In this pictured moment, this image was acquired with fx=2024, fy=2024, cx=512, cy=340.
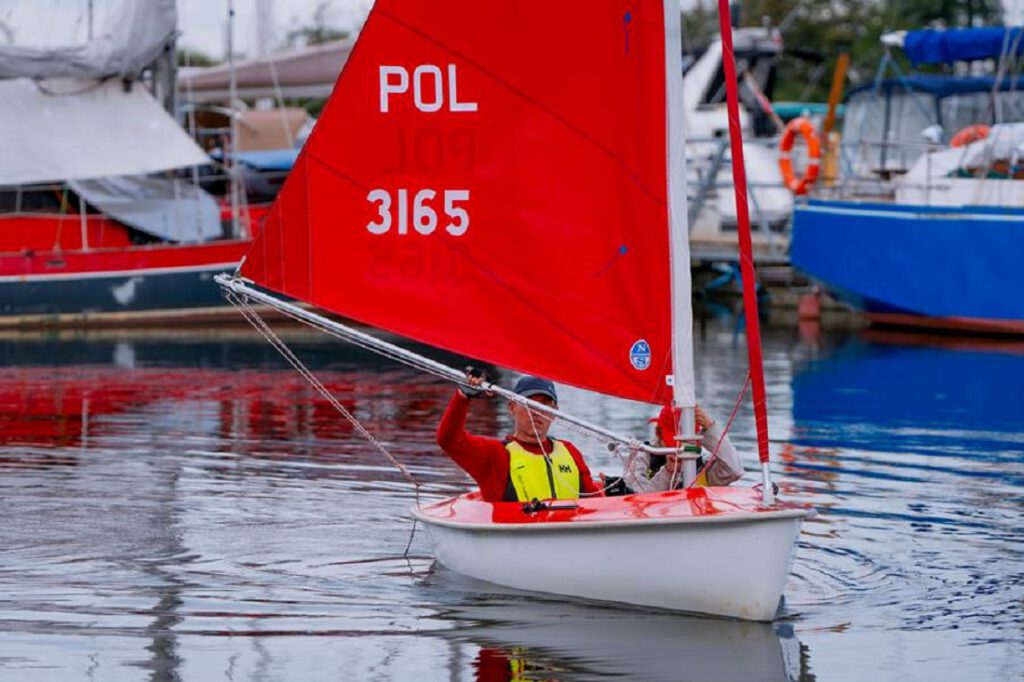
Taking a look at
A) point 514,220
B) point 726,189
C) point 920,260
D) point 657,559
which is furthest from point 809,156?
point 657,559

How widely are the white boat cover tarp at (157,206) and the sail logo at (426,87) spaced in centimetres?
2218

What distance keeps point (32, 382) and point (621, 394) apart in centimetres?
1418

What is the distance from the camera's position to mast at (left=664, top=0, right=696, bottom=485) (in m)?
10.8

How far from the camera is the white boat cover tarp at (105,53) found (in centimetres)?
3195

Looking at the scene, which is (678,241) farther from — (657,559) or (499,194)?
(657,559)

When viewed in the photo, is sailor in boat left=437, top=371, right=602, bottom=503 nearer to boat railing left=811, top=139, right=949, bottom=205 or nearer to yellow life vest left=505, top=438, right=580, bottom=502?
yellow life vest left=505, top=438, right=580, bottom=502

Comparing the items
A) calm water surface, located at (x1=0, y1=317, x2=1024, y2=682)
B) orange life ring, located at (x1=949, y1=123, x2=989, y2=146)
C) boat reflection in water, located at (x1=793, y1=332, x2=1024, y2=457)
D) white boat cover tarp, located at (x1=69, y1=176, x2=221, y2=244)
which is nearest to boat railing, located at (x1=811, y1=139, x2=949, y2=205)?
orange life ring, located at (x1=949, y1=123, x2=989, y2=146)

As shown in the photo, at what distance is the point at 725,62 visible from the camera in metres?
10.0

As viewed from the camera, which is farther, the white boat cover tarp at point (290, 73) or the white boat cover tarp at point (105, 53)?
the white boat cover tarp at point (290, 73)

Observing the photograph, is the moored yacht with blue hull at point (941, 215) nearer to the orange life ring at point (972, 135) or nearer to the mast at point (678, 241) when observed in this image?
the orange life ring at point (972, 135)

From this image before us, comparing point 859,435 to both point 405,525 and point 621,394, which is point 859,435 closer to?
point 405,525

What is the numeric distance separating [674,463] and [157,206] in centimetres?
2389

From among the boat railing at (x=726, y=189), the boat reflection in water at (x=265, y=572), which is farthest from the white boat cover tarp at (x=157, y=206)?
the boat reflection in water at (x=265, y=572)

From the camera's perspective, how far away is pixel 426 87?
37.3 feet
